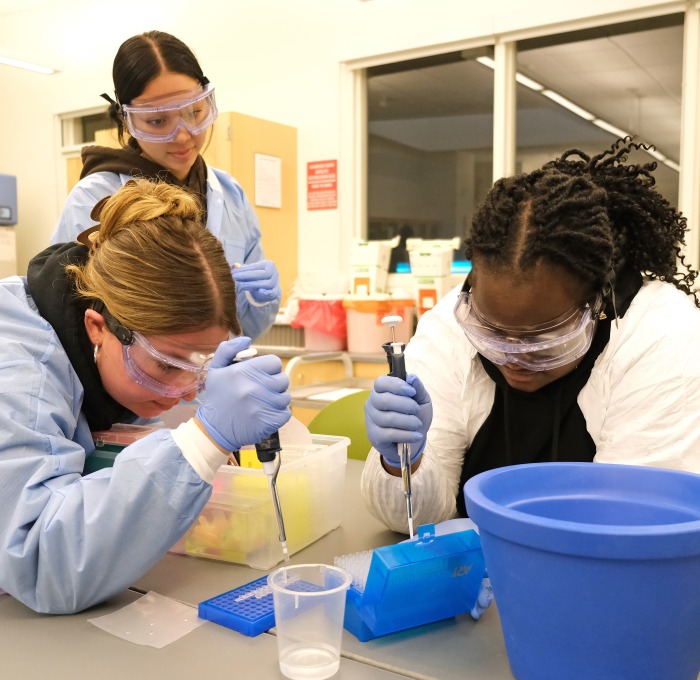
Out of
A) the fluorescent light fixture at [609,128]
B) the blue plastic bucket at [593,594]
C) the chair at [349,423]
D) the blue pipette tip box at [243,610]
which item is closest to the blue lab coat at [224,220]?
the chair at [349,423]

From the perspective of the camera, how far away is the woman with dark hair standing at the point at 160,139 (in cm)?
195

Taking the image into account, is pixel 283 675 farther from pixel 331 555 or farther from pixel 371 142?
pixel 371 142

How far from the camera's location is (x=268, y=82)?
167 inches

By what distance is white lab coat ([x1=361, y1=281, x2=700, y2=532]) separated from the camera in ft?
3.66

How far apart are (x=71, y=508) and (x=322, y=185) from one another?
11.2ft

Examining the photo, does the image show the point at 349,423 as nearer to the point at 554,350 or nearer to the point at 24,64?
the point at 554,350

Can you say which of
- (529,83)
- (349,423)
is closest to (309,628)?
(349,423)

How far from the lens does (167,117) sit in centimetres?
197

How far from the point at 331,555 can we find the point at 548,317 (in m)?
0.49

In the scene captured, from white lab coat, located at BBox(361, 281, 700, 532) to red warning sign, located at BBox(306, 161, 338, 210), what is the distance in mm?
2805

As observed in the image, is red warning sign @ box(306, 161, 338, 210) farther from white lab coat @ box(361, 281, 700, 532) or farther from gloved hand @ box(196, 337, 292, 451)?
gloved hand @ box(196, 337, 292, 451)

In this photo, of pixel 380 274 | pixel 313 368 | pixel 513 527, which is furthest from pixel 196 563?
pixel 380 274

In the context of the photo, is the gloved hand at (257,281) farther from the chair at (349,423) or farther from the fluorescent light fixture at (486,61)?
the fluorescent light fixture at (486,61)

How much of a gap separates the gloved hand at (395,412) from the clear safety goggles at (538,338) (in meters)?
0.13
